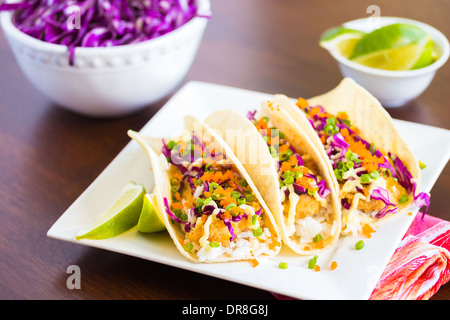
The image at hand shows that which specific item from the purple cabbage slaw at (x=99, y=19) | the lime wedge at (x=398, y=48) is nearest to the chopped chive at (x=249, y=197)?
the purple cabbage slaw at (x=99, y=19)

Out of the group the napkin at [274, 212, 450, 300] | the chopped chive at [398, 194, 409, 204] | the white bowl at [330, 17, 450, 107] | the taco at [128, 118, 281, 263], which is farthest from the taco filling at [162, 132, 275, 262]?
the white bowl at [330, 17, 450, 107]

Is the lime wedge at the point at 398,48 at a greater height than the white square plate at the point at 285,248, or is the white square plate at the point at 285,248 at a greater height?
the lime wedge at the point at 398,48

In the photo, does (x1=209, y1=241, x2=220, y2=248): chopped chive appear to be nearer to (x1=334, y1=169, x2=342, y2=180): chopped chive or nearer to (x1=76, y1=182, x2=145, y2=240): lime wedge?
(x1=76, y1=182, x2=145, y2=240): lime wedge

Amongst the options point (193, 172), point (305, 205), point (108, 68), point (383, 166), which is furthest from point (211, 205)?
point (108, 68)

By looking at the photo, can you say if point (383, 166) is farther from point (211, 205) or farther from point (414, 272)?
point (211, 205)

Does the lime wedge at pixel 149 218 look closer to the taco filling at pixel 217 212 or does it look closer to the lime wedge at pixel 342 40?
the taco filling at pixel 217 212

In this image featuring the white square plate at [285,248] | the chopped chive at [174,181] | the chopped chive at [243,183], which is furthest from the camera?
the chopped chive at [174,181]
